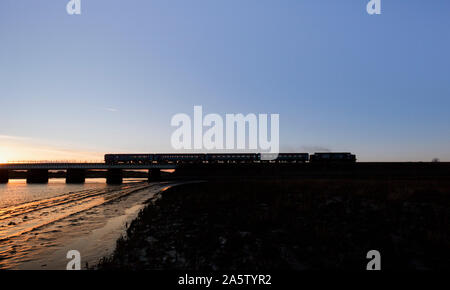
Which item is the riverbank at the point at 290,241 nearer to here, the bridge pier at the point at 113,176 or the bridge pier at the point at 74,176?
the bridge pier at the point at 113,176

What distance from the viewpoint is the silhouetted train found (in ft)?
265

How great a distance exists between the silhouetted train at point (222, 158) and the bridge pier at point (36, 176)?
30.8 m

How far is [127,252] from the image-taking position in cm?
1020

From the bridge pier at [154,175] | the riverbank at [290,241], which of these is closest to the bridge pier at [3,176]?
the bridge pier at [154,175]

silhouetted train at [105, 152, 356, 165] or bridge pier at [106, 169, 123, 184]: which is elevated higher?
silhouetted train at [105, 152, 356, 165]

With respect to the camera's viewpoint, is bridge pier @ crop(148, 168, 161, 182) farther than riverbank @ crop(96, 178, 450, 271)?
Yes

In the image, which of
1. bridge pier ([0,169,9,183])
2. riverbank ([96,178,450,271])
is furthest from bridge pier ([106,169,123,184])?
riverbank ([96,178,450,271])

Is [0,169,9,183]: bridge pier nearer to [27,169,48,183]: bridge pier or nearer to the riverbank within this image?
[27,169,48,183]: bridge pier

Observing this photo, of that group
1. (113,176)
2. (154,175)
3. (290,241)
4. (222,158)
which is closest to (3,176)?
(113,176)

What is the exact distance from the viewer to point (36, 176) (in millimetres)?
106938

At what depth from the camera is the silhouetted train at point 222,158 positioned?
80750 millimetres

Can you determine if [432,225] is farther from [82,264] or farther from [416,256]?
[82,264]

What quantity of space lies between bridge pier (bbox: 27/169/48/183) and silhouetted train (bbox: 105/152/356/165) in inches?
1213

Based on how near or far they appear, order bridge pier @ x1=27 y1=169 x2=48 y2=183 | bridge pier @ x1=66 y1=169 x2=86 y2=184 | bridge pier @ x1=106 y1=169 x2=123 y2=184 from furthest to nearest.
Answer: bridge pier @ x1=27 y1=169 x2=48 y2=183 → bridge pier @ x1=66 y1=169 x2=86 y2=184 → bridge pier @ x1=106 y1=169 x2=123 y2=184
